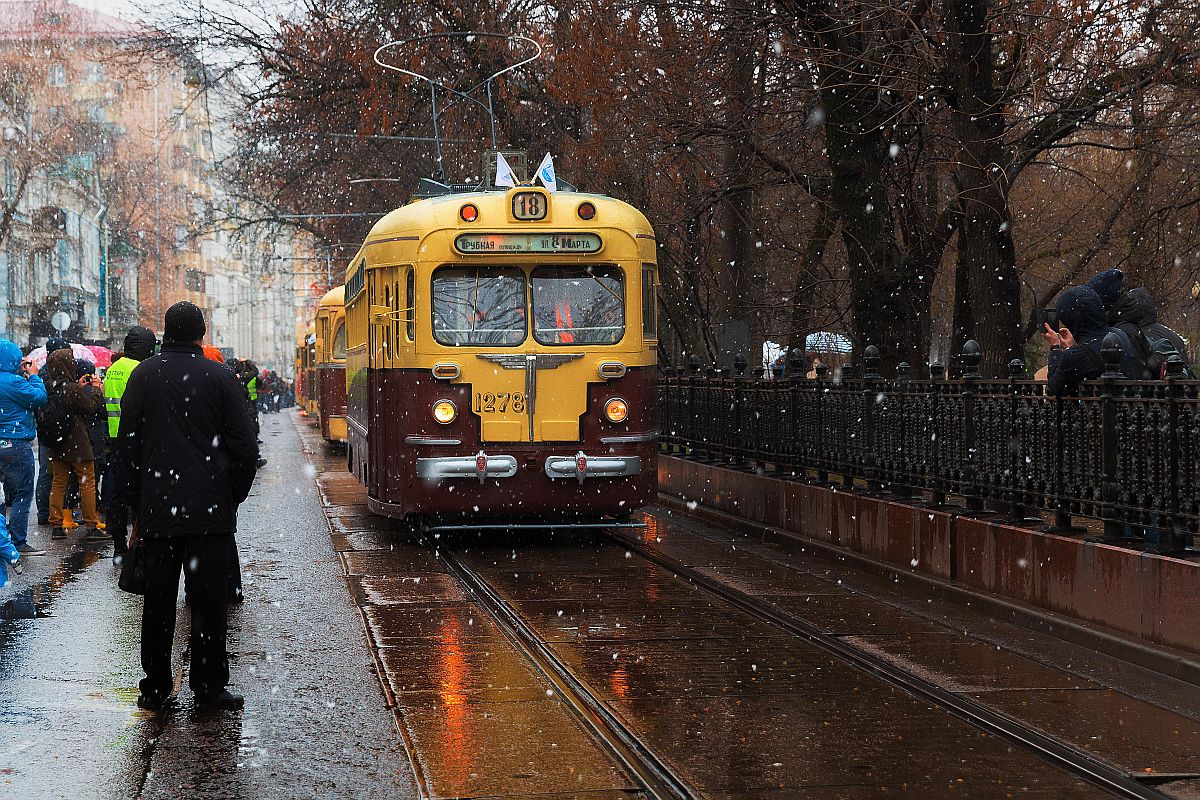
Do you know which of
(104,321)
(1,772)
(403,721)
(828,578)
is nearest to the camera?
(1,772)

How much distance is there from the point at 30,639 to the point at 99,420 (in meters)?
6.97

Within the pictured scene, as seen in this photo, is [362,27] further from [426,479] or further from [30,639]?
[30,639]

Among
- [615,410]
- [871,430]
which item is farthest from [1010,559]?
[615,410]

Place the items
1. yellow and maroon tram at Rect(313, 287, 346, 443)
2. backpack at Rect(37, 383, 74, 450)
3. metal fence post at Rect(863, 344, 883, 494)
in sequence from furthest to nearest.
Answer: yellow and maroon tram at Rect(313, 287, 346, 443) → backpack at Rect(37, 383, 74, 450) → metal fence post at Rect(863, 344, 883, 494)

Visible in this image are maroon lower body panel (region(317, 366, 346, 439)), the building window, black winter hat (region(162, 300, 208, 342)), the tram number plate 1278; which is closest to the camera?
black winter hat (region(162, 300, 208, 342))

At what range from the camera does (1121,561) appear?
9.62m

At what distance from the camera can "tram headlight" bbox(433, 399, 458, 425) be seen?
14633 millimetres

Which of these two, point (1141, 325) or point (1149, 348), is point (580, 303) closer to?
point (1141, 325)

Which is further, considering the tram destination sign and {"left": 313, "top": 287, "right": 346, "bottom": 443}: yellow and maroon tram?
{"left": 313, "top": 287, "right": 346, "bottom": 443}: yellow and maroon tram

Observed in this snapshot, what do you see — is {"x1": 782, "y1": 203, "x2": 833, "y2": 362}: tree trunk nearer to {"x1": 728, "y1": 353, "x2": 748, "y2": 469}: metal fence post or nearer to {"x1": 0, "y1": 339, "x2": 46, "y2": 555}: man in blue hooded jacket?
{"x1": 728, "y1": 353, "x2": 748, "y2": 469}: metal fence post

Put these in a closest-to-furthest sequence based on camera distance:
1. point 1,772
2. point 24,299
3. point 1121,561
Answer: point 1,772 < point 1121,561 < point 24,299

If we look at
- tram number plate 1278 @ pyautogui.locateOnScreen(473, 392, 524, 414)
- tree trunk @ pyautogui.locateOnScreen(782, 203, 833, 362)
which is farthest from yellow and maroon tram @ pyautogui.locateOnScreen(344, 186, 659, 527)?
tree trunk @ pyautogui.locateOnScreen(782, 203, 833, 362)

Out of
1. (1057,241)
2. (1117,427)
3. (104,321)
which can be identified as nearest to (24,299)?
(104,321)

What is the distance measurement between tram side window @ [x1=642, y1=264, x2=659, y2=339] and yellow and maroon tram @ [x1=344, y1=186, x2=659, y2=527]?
18 mm
